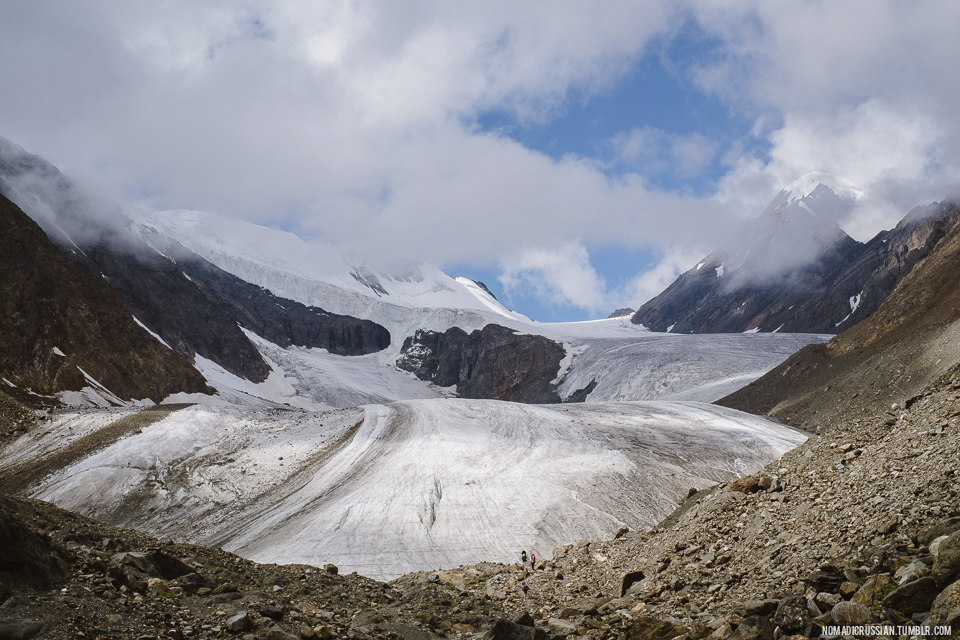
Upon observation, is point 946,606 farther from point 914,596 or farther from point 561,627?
point 561,627

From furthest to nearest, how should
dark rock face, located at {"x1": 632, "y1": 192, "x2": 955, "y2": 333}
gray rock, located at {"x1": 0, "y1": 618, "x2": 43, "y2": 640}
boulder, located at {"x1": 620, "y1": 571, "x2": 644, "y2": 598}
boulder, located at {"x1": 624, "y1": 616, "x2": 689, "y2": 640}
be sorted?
dark rock face, located at {"x1": 632, "y1": 192, "x2": 955, "y2": 333}
boulder, located at {"x1": 620, "y1": 571, "x2": 644, "y2": 598}
boulder, located at {"x1": 624, "y1": 616, "x2": 689, "y2": 640}
gray rock, located at {"x1": 0, "y1": 618, "x2": 43, "y2": 640}

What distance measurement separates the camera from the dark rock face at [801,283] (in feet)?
377

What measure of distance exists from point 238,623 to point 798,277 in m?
166

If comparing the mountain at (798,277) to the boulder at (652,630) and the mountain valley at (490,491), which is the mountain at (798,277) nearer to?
the mountain valley at (490,491)

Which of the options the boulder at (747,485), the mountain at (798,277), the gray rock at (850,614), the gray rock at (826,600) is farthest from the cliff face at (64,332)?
the mountain at (798,277)

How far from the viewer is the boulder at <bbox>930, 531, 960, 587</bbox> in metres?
5.92

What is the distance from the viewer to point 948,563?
19.6 feet

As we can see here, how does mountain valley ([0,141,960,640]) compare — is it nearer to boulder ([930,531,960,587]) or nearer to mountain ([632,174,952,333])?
boulder ([930,531,960,587])

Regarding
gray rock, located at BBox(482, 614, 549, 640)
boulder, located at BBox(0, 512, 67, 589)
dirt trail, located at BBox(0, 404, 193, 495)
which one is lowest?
dirt trail, located at BBox(0, 404, 193, 495)

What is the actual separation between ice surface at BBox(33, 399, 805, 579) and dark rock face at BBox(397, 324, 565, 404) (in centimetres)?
5004

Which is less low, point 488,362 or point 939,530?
point 488,362

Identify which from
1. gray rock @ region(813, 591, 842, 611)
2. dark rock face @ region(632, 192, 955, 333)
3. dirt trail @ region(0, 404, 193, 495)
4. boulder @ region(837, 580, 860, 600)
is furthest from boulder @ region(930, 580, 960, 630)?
dark rock face @ region(632, 192, 955, 333)

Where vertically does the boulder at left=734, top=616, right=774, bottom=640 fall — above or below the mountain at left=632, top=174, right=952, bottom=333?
below

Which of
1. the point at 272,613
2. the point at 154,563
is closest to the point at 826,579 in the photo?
the point at 272,613
